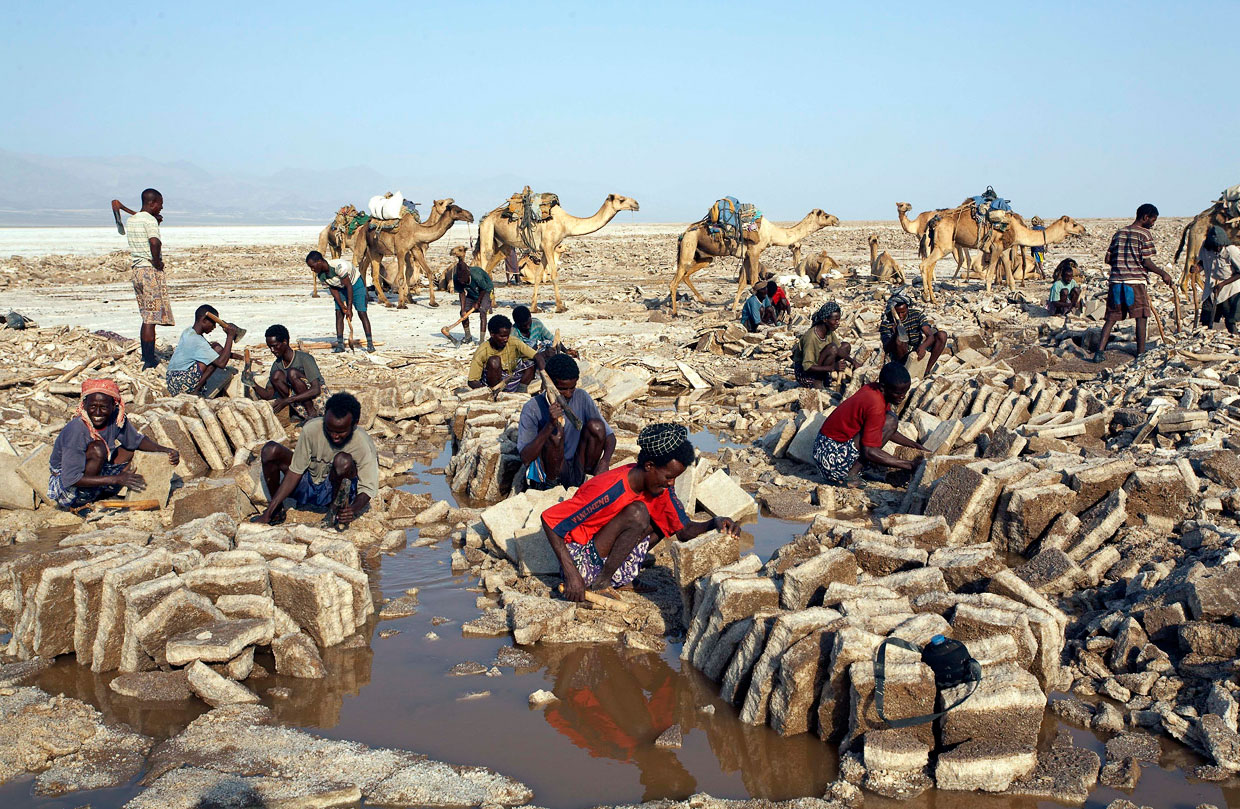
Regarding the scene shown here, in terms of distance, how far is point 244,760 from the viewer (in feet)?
12.9

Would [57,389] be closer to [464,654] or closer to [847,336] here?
[464,654]

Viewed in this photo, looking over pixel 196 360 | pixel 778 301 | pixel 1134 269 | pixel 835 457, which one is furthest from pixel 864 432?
pixel 778 301

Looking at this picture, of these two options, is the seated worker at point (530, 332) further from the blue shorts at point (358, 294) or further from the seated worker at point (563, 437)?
the blue shorts at point (358, 294)

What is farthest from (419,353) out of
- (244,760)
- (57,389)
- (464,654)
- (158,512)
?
(244,760)

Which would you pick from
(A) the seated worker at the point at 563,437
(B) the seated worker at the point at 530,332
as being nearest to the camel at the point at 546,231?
(B) the seated worker at the point at 530,332

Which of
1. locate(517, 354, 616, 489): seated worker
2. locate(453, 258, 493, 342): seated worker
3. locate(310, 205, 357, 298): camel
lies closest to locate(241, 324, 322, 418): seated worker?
locate(517, 354, 616, 489): seated worker

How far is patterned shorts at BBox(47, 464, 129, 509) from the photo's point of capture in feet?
22.2

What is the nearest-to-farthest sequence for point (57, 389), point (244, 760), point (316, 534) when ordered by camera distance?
point (244, 760) < point (316, 534) < point (57, 389)

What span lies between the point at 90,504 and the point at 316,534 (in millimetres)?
2365

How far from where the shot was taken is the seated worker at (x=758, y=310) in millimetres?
14711

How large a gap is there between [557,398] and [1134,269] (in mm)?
7306

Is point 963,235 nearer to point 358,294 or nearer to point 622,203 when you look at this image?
point 622,203

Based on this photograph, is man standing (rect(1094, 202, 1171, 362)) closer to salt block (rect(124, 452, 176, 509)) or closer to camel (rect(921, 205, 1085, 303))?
camel (rect(921, 205, 1085, 303))

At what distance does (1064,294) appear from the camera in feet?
49.1
